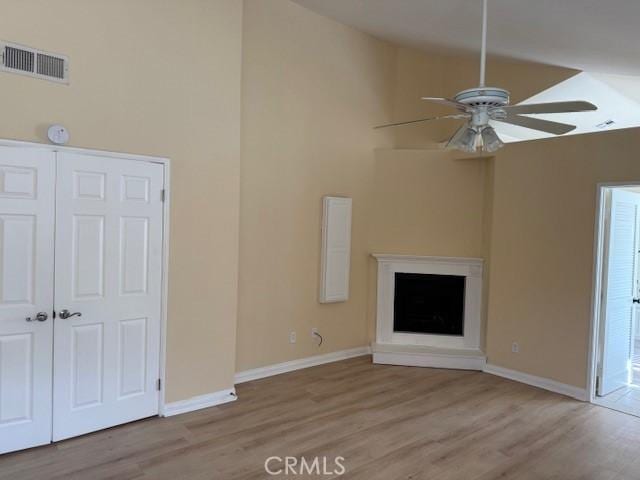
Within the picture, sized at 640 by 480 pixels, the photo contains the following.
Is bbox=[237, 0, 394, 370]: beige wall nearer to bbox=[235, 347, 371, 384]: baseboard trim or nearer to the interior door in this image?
bbox=[235, 347, 371, 384]: baseboard trim

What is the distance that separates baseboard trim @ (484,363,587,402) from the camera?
14.5ft

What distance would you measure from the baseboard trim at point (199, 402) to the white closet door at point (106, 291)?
123 mm

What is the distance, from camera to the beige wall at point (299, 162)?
4629 millimetres

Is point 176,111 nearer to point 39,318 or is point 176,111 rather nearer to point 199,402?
point 39,318

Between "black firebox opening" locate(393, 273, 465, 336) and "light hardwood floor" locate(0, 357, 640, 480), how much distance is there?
1.07 metres

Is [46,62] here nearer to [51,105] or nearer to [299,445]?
[51,105]

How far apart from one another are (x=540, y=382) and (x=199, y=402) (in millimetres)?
3607

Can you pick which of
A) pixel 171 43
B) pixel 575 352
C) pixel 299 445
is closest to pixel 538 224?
pixel 575 352

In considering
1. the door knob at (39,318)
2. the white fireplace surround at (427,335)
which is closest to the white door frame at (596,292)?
the white fireplace surround at (427,335)

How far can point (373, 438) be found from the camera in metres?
3.43

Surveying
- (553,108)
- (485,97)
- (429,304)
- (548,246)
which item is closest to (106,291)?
(485,97)

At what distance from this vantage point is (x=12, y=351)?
9.77 ft

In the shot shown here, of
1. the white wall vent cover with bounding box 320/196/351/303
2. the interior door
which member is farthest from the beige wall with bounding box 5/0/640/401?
the interior door

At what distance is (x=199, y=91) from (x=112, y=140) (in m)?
0.89
